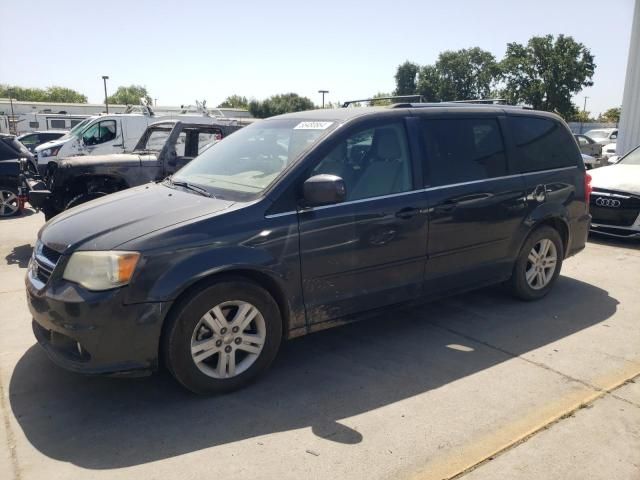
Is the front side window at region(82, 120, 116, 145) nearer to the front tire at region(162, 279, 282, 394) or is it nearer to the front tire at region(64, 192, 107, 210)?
the front tire at region(64, 192, 107, 210)

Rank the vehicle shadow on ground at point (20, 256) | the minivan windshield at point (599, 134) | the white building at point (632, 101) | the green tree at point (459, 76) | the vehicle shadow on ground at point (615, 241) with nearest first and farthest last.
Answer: the vehicle shadow on ground at point (20, 256) < the vehicle shadow on ground at point (615, 241) < the white building at point (632, 101) < the minivan windshield at point (599, 134) < the green tree at point (459, 76)

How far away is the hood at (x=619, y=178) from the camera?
24.9 ft

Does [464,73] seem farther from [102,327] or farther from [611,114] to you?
[102,327]

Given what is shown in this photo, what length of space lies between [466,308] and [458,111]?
186 cm

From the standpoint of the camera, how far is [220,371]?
3348mm

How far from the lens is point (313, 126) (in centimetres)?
392

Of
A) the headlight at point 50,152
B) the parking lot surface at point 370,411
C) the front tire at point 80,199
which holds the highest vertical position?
the headlight at point 50,152

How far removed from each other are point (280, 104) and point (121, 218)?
234 ft

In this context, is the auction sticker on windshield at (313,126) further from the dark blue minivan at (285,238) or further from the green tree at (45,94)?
the green tree at (45,94)

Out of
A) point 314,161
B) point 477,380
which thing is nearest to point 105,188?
point 314,161

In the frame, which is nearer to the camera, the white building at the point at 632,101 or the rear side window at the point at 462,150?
the rear side window at the point at 462,150

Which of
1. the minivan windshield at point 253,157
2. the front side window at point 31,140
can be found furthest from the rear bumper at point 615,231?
the front side window at point 31,140

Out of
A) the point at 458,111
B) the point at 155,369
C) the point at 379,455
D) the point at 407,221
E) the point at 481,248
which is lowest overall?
the point at 379,455

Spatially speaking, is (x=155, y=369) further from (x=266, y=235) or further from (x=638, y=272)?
(x=638, y=272)
